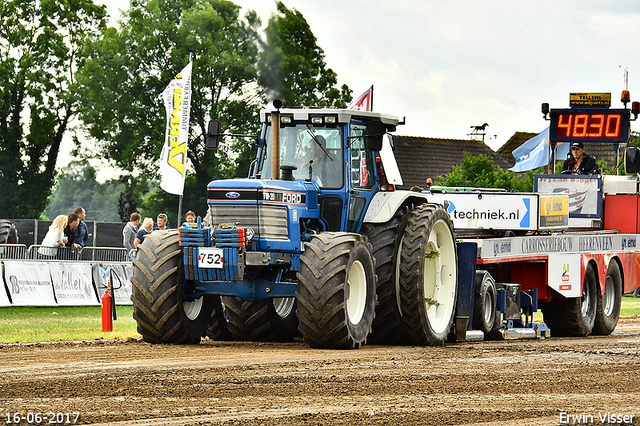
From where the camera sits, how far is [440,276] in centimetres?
1303

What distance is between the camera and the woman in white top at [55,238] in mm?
19859

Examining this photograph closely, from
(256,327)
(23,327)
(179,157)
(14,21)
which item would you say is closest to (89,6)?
(14,21)

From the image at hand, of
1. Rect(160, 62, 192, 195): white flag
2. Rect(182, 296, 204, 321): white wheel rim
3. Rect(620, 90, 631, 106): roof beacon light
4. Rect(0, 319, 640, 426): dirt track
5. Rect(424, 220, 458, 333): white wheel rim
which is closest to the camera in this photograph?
Rect(0, 319, 640, 426): dirt track

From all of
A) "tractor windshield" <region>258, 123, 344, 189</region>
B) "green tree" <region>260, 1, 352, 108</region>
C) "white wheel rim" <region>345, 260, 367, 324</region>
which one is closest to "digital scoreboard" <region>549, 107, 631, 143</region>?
"green tree" <region>260, 1, 352, 108</region>

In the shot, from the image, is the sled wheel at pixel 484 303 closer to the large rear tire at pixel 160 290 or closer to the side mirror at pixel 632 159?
the large rear tire at pixel 160 290

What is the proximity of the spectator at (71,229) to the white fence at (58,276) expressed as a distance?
6.7 inches

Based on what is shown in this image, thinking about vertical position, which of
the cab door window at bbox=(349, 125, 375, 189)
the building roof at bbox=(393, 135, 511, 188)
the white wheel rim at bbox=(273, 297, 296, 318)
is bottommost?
the white wheel rim at bbox=(273, 297, 296, 318)

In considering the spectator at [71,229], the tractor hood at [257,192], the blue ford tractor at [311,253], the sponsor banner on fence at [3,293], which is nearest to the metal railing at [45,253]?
the spectator at [71,229]

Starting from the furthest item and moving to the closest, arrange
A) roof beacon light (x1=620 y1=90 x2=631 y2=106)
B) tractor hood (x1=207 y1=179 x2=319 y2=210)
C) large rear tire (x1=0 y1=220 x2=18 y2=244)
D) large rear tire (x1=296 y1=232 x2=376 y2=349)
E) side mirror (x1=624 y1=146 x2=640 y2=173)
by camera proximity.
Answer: large rear tire (x1=0 y1=220 x2=18 y2=244)
roof beacon light (x1=620 y1=90 x2=631 y2=106)
side mirror (x1=624 y1=146 x2=640 y2=173)
tractor hood (x1=207 y1=179 x2=319 y2=210)
large rear tire (x1=296 y1=232 x2=376 y2=349)

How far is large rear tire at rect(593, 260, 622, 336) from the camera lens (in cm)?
1655

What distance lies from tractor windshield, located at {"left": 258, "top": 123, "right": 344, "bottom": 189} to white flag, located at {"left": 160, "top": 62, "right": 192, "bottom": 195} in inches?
372

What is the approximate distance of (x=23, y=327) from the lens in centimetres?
1570

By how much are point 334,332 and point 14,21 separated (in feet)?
136

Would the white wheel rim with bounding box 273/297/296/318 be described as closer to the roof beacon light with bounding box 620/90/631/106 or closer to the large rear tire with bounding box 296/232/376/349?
the large rear tire with bounding box 296/232/376/349
